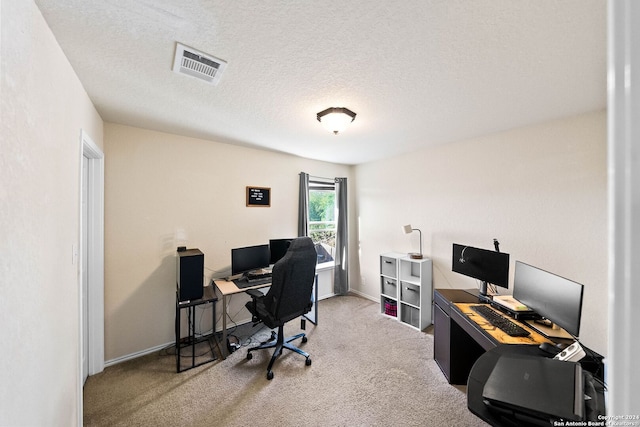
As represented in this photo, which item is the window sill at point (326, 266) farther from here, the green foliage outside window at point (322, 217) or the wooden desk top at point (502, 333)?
the wooden desk top at point (502, 333)

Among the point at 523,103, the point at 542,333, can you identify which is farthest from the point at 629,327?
the point at 523,103

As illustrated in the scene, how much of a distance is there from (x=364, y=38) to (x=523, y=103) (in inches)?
64.4

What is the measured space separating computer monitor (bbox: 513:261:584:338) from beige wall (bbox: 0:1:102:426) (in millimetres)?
2793

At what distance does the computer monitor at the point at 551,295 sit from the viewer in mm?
1562

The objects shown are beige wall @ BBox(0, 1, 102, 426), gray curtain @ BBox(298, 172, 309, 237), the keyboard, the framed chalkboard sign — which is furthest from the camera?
gray curtain @ BBox(298, 172, 309, 237)

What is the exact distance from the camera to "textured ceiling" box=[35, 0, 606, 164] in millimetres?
1144

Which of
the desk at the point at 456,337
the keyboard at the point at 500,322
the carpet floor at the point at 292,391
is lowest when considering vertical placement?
the carpet floor at the point at 292,391

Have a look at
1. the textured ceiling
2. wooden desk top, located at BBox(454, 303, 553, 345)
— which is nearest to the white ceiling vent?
the textured ceiling

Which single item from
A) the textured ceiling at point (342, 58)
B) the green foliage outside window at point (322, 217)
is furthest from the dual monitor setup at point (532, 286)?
the green foliage outside window at point (322, 217)

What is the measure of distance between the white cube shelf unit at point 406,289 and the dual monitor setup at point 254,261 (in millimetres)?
1590

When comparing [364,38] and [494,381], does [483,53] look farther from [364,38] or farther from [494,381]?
[494,381]

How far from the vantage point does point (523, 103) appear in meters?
2.05

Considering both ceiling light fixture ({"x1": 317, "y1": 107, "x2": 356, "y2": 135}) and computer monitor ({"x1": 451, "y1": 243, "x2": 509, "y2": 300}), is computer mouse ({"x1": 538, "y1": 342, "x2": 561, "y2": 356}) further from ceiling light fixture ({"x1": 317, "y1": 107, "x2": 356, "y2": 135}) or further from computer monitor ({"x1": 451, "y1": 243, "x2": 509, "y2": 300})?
ceiling light fixture ({"x1": 317, "y1": 107, "x2": 356, "y2": 135})

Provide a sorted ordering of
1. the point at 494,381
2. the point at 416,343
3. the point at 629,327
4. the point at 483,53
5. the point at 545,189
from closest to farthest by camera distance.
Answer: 1. the point at 629,327
2. the point at 494,381
3. the point at 483,53
4. the point at 545,189
5. the point at 416,343
